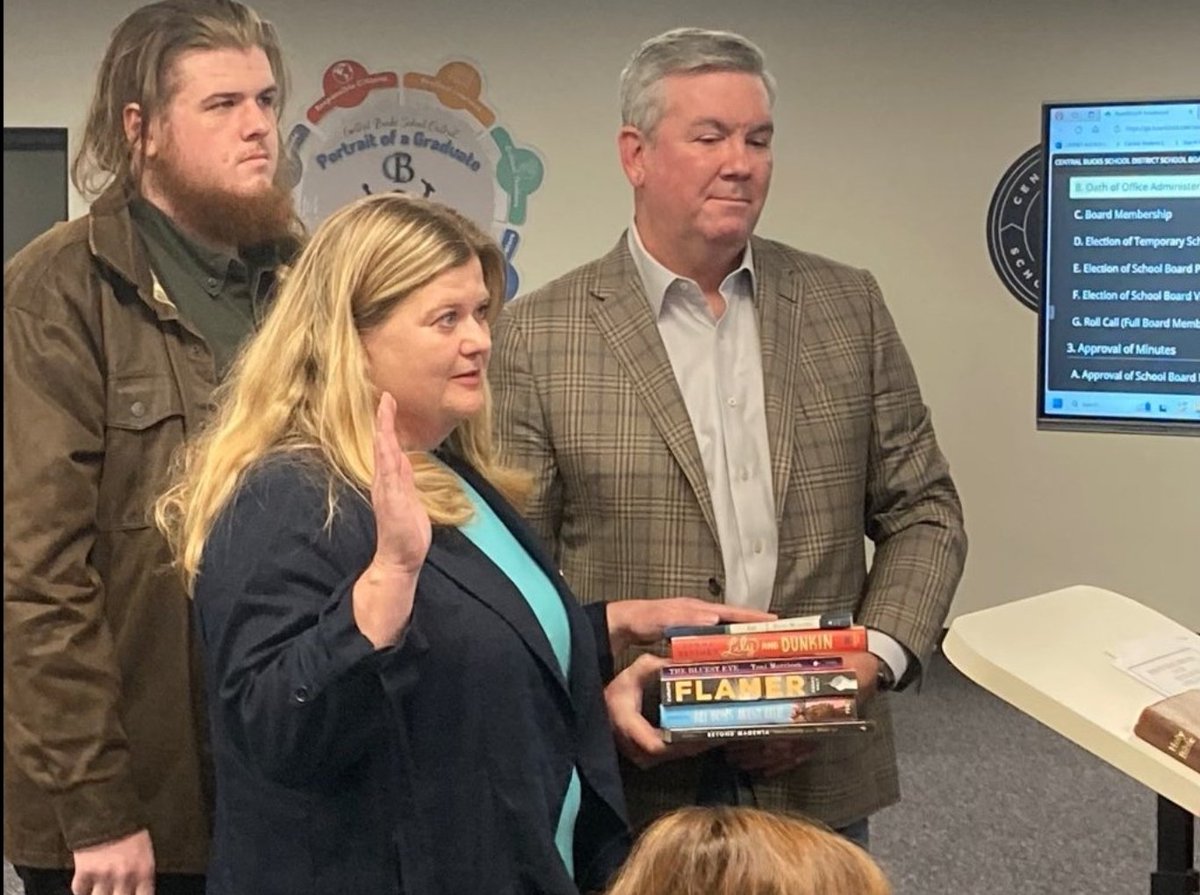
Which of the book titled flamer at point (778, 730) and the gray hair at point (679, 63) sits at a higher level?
the gray hair at point (679, 63)

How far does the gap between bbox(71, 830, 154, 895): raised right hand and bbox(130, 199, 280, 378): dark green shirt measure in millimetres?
518

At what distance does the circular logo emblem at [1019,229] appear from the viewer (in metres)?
4.84

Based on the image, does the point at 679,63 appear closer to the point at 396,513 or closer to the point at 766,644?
the point at 766,644

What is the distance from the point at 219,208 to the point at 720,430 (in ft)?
2.16

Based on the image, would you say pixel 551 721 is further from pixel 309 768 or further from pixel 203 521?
pixel 203 521

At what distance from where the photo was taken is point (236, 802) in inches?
53.6

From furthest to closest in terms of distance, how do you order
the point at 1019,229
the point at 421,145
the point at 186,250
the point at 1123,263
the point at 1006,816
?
the point at 421,145 < the point at 1019,229 < the point at 1123,263 < the point at 1006,816 < the point at 186,250

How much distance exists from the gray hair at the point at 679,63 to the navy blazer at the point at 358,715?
2.25 feet

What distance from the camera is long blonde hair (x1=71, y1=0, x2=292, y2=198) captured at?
5.24 ft

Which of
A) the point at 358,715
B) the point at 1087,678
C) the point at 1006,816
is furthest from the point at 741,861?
the point at 1006,816

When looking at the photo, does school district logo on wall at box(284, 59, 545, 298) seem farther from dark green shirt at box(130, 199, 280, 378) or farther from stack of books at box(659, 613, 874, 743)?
stack of books at box(659, 613, 874, 743)

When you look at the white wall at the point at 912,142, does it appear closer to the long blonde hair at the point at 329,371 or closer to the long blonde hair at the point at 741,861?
the long blonde hair at the point at 329,371

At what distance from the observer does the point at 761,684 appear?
152cm

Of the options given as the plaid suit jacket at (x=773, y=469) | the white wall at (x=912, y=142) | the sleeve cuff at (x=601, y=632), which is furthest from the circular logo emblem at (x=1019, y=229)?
the sleeve cuff at (x=601, y=632)
